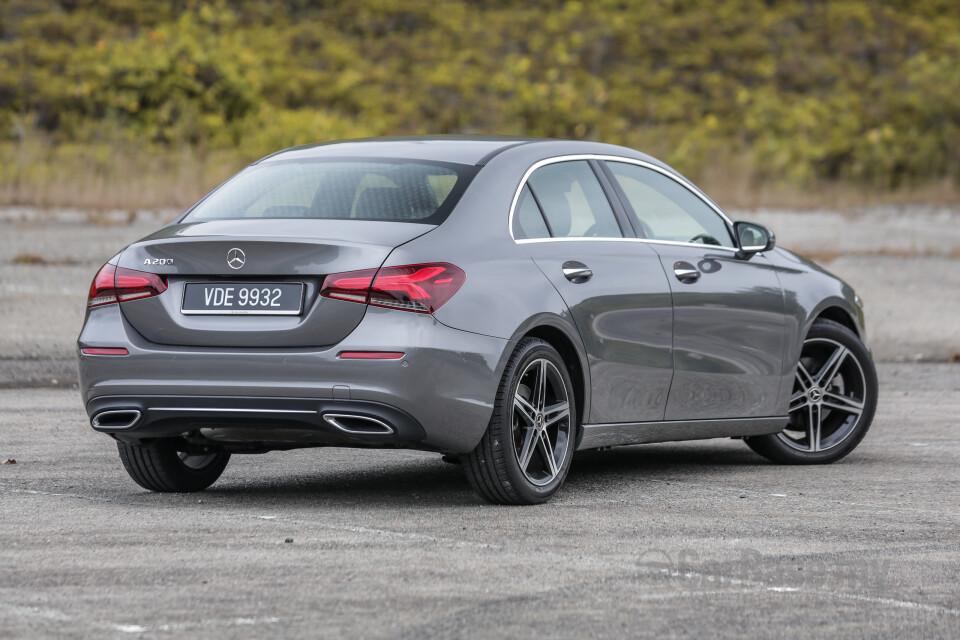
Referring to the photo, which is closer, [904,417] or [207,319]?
[207,319]

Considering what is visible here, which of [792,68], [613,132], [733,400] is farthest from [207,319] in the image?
[792,68]

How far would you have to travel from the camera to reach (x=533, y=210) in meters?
7.75

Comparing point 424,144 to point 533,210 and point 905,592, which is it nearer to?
point 533,210

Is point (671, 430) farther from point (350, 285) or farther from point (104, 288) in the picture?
point (104, 288)

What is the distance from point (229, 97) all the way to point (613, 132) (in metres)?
13.9

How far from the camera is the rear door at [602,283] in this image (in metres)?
7.67

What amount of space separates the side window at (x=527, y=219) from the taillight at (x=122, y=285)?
152 centimetres

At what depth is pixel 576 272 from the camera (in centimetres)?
768

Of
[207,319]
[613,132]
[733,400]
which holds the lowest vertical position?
[613,132]

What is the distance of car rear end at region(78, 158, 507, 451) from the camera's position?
6875 millimetres

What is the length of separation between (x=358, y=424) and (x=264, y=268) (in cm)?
72

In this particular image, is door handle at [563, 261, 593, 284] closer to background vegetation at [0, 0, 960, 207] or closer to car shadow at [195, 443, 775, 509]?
car shadow at [195, 443, 775, 509]

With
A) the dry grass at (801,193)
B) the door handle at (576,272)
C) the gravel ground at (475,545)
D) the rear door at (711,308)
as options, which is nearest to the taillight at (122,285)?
the gravel ground at (475,545)

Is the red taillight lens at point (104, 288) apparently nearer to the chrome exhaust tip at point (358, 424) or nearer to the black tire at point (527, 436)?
the chrome exhaust tip at point (358, 424)
